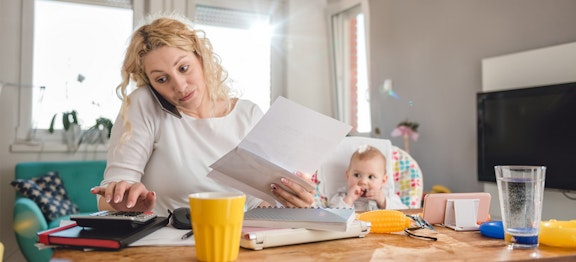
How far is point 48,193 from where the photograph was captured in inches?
126

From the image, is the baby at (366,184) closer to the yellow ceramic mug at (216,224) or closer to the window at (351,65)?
the yellow ceramic mug at (216,224)

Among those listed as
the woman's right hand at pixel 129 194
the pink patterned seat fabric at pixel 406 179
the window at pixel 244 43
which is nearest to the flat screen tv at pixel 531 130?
Result: the pink patterned seat fabric at pixel 406 179

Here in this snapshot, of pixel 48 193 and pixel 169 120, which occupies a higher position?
pixel 169 120

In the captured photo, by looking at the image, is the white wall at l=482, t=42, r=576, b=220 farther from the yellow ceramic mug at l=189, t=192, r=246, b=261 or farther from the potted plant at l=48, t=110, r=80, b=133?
the potted plant at l=48, t=110, r=80, b=133

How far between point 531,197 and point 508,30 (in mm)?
2217

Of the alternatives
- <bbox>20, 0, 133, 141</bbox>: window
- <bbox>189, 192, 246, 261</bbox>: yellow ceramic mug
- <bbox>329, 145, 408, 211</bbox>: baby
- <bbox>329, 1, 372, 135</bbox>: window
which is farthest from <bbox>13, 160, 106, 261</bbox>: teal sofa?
<bbox>189, 192, 246, 261</bbox>: yellow ceramic mug

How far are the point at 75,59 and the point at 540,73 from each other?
3427 millimetres

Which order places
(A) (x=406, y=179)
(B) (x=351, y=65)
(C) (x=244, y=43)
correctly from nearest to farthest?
(A) (x=406, y=179) < (B) (x=351, y=65) < (C) (x=244, y=43)

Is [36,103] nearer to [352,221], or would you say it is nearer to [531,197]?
[352,221]

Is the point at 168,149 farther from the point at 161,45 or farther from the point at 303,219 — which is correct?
the point at 303,219

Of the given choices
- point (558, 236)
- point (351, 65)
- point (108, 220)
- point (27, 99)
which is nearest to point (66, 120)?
point (27, 99)

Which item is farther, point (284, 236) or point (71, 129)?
point (71, 129)

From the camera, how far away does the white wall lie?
7.60ft

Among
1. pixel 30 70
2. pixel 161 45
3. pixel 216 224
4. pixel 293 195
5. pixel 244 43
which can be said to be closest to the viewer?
pixel 216 224
